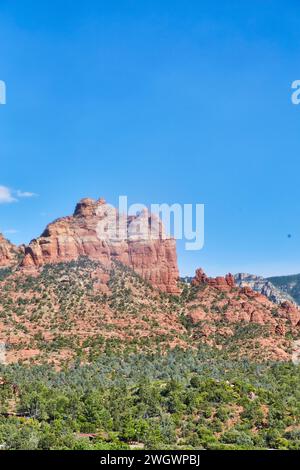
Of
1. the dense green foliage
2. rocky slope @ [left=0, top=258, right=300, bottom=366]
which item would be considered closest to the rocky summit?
rocky slope @ [left=0, top=258, right=300, bottom=366]

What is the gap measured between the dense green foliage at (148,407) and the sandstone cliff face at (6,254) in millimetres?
42031

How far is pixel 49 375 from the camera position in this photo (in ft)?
233

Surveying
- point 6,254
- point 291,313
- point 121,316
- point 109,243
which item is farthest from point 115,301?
point 291,313

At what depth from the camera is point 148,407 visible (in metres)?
54.6

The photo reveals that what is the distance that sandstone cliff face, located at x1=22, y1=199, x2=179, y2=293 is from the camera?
108m

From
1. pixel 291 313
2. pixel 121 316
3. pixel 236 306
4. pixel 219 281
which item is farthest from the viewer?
pixel 219 281

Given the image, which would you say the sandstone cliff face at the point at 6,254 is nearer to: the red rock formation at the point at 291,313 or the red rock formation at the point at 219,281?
the red rock formation at the point at 219,281

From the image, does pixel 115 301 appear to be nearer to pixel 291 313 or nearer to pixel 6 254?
pixel 6 254

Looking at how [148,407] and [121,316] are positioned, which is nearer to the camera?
[148,407]

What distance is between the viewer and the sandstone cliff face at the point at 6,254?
113m

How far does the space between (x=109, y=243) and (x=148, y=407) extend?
194ft

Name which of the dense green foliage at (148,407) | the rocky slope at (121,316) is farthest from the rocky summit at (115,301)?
the dense green foliage at (148,407)
